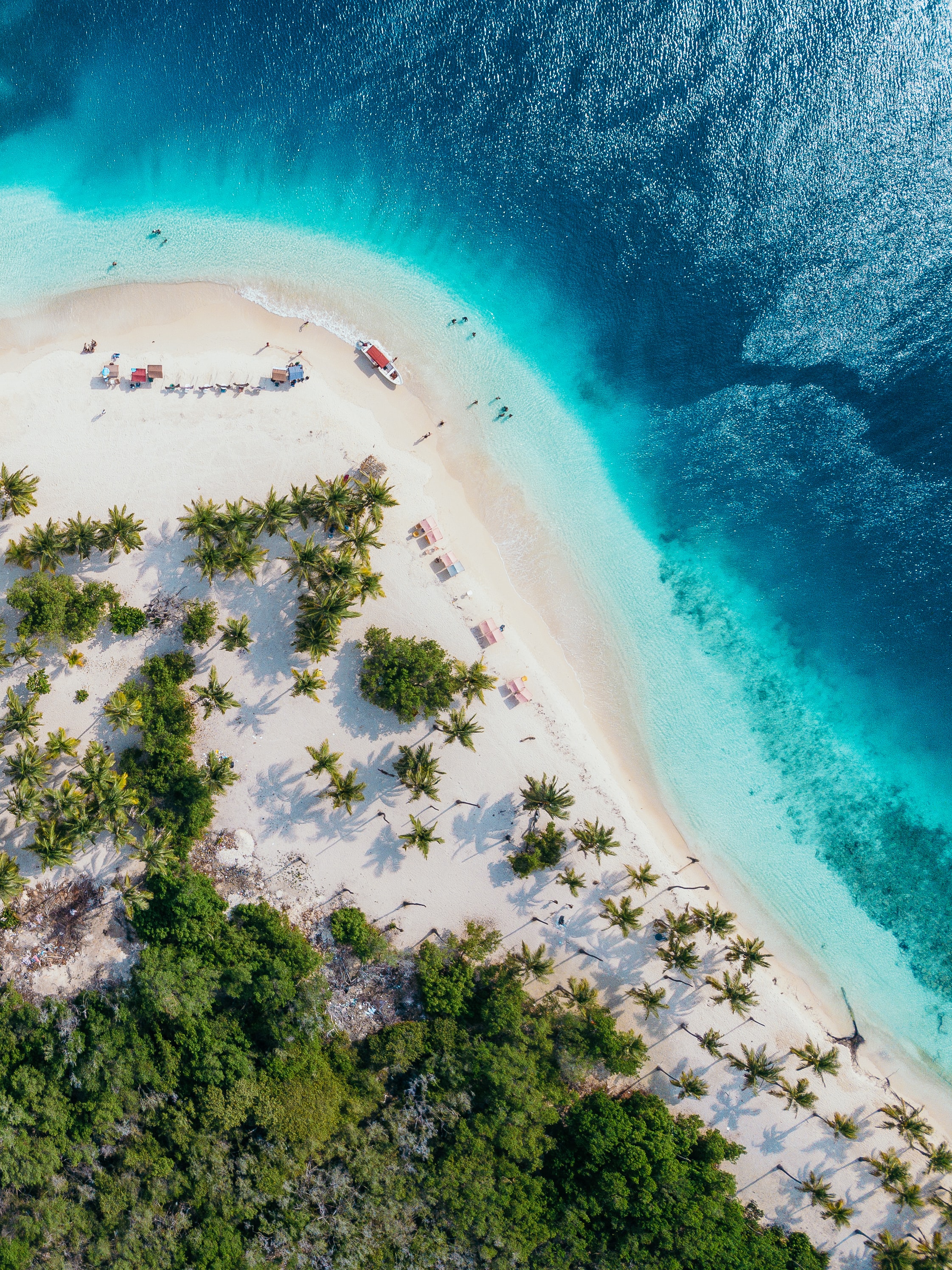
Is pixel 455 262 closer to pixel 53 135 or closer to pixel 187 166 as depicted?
pixel 187 166

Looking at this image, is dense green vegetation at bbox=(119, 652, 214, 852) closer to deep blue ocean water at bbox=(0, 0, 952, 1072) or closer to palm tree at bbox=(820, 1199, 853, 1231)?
deep blue ocean water at bbox=(0, 0, 952, 1072)

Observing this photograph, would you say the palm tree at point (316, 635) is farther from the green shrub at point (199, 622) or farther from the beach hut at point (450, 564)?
the beach hut at point (450, 564)

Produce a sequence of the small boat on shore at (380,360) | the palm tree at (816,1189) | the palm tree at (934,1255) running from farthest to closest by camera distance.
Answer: the small boat on shore at (380,360) < the palm tree at (816,1189) < the palm tree at (934,1255)

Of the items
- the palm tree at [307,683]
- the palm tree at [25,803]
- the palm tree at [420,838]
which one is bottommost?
the palm tree at [420,838]

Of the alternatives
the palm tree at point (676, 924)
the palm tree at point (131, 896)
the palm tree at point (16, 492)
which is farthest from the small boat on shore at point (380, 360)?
the palm tree at point (676, 924)

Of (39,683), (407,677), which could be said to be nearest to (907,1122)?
(407,677)

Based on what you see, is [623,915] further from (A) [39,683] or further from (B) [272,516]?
(A) [39,683]

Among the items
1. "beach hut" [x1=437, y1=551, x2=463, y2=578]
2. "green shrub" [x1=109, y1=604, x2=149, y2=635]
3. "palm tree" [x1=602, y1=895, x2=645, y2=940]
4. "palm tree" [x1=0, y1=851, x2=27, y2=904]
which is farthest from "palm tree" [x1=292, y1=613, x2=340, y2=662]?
"palm tree" [x1=602, y1=895, x2=645, y2=940]
